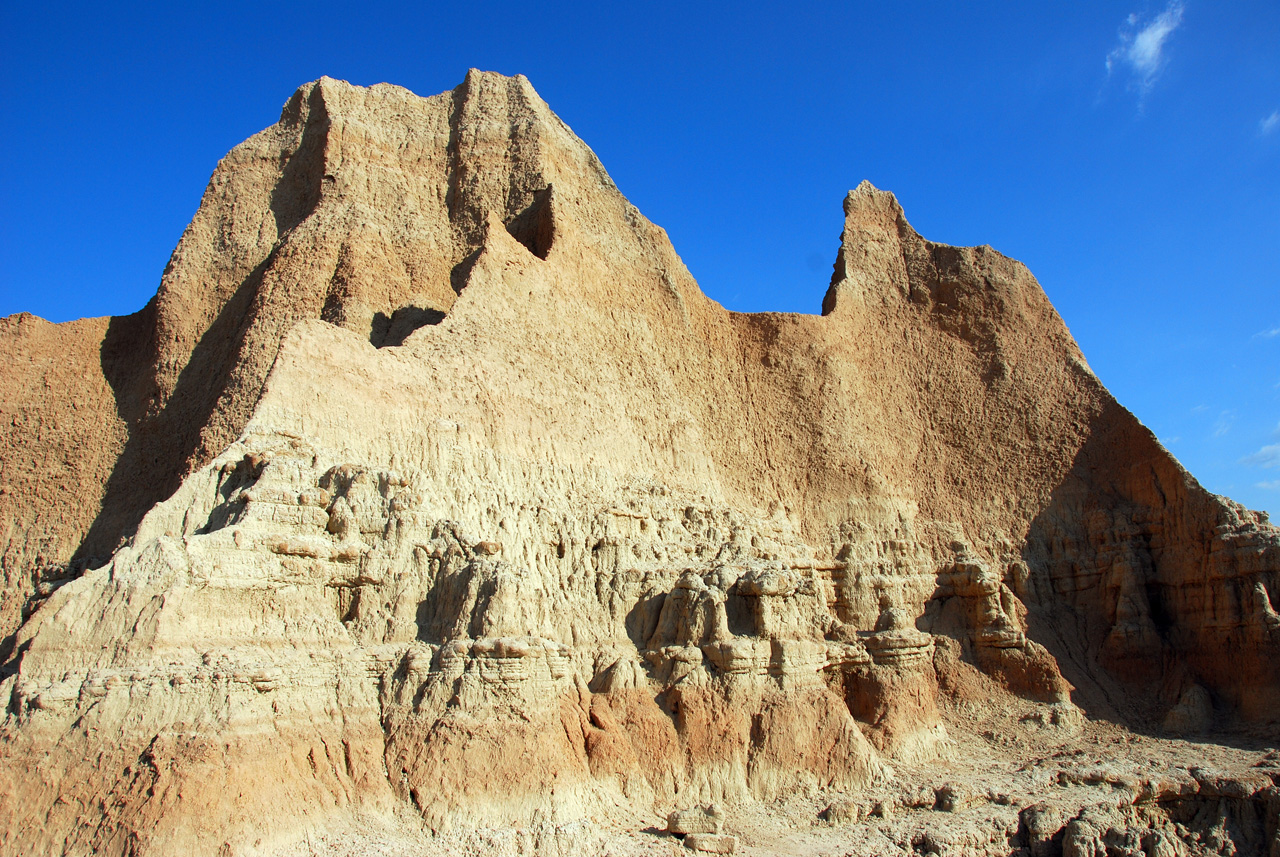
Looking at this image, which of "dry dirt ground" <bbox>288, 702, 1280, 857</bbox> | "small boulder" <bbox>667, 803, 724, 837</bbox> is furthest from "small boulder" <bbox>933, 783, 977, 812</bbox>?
"small boulder" <bbox>667, 803, 724, 837</bbox>

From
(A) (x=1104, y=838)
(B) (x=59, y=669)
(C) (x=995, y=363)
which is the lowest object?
(A) (x=1104, y=838)

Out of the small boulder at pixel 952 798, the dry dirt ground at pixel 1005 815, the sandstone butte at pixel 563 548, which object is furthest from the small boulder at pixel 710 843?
the small boulder at pixel 952 798

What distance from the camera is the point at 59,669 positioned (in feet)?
35.7

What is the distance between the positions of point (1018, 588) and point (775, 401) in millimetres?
8197

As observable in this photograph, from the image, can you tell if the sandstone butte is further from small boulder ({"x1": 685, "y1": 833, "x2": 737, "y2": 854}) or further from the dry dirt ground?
small boulder ({"x1": 685, "y1": 833, "x2": 737, "y2": 854})

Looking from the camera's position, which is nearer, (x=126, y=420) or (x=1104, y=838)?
(x=1104, y=838)

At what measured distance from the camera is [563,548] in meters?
16.9

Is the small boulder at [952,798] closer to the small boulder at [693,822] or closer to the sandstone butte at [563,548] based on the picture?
the sandstone butte at [563,548]

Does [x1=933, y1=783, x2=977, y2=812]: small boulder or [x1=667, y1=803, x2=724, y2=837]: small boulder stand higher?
[x1=933, y1=783, x2=977, y2=812]: small boulder

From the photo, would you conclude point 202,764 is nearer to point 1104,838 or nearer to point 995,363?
point 1104,838

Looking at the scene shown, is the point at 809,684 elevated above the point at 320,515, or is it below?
below

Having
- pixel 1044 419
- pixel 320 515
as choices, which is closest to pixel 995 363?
pixel 1044 419

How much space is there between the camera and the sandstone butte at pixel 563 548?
11.6 metres

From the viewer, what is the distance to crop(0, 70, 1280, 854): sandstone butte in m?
11.6
